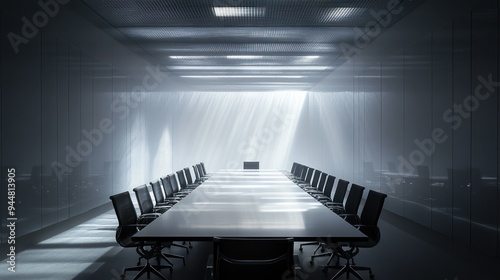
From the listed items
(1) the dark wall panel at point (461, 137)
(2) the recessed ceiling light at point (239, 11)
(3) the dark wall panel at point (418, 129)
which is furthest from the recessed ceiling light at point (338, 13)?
(1) the dark wall panel at point (461, 137)

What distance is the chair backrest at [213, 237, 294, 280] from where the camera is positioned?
7.73 feet

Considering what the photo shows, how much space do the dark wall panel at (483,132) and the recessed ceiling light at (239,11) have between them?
278cm

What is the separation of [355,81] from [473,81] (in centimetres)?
485

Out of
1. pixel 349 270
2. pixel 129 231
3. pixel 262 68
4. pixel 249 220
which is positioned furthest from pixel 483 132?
pixel 262 68

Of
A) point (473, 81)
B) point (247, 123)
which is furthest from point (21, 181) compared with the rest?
point (247, 123)

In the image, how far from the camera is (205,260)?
188 inches

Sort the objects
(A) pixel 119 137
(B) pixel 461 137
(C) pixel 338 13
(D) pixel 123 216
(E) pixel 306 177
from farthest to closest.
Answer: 1. (A) pixel 119 137
2. (E) pixel 306 177
3. (C) pixel 338 13
4. (B) pixel 461 137
5. (D) pixel 123 216

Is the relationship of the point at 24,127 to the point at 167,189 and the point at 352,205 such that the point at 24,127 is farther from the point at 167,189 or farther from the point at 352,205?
the point at 352,205

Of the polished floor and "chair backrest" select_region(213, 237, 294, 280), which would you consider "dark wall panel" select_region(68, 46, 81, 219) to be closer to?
the polished floor

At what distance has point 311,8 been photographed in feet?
20.4

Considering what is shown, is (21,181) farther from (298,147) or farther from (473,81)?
(298,147)

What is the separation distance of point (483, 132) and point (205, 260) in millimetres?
3289

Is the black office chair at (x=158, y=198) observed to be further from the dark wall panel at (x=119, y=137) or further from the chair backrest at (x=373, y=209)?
the dark wall panel at (x=119, y=137)

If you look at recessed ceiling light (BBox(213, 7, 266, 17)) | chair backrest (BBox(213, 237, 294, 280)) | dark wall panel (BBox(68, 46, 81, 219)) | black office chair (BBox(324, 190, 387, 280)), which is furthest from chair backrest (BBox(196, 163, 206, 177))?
chair backrest (BBox(213, 237, 294, 280))
